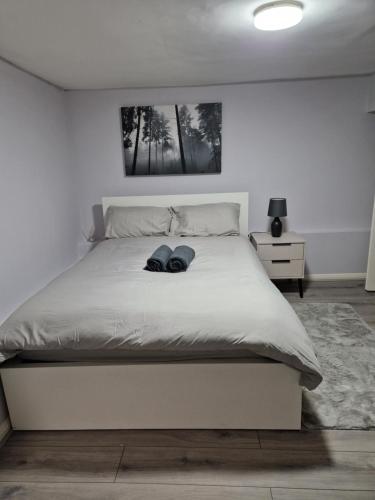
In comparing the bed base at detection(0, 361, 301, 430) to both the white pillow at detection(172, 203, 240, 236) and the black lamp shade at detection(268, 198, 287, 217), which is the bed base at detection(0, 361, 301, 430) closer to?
the white pillow at detection(172, 203, 240, 236)

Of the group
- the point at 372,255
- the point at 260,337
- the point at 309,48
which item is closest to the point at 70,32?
the point at 309,48

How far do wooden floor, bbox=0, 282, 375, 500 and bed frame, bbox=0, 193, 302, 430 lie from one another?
0.06 metres

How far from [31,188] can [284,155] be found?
2.45 metres

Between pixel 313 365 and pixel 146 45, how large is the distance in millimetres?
2086

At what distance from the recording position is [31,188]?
8.69 feet

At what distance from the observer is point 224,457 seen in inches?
62.9

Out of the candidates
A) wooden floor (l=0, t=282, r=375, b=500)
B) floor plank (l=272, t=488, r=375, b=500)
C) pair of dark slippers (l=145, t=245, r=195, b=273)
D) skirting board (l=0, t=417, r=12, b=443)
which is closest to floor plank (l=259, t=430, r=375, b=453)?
wooden floor (l=0, t=282, r=375, b=500)

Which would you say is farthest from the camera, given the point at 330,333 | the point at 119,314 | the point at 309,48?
the point at 330,333

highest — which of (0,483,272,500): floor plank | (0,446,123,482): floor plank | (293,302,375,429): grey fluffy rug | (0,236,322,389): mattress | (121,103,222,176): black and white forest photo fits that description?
(121,103,222,176): black and white forest photo

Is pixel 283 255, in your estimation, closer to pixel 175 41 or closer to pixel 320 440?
pixel 320 440

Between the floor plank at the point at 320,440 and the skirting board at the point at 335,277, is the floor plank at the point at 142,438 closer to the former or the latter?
the floor plank at the point at 320,440

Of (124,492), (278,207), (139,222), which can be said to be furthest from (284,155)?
(124,492)

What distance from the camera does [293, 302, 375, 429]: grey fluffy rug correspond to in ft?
5.93

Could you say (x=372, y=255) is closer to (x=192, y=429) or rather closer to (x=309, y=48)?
(x=309, y=48)
